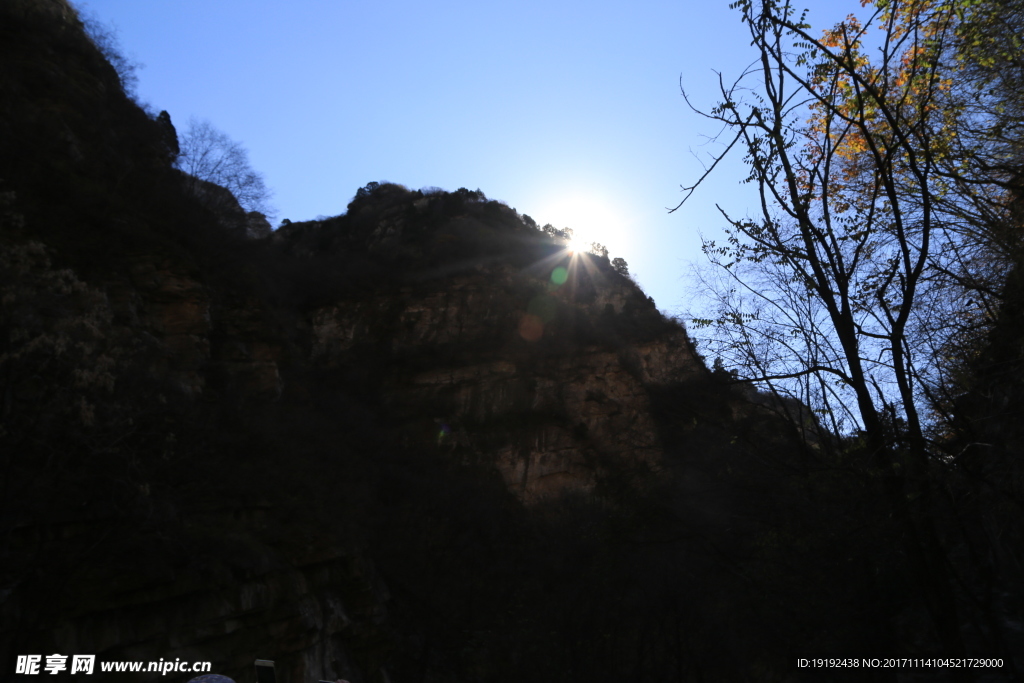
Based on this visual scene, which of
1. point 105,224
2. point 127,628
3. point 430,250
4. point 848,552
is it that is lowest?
point 127,628

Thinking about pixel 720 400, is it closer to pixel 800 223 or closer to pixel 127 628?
pixel 800 223

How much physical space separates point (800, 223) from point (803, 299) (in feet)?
5.13

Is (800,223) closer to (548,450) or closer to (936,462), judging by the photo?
(936,462)

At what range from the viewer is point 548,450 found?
1458 inches

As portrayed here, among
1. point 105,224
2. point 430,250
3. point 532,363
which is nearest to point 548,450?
point 532,363

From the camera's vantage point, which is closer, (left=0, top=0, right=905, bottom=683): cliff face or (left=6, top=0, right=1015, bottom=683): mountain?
(left=6, top=0, right=1015, bottom=683): mountain

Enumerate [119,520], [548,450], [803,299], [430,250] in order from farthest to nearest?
[430,250] < [548,450] < [119,520] < [803,299]

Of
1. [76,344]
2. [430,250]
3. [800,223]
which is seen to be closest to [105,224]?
[76,344]

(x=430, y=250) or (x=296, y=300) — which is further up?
(x=430, y=250)

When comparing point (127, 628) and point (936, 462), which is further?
point (127, 628)

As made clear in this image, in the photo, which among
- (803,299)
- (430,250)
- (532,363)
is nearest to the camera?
(803,299)

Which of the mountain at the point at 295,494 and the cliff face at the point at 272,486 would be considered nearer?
the mountain at the point at 295,494

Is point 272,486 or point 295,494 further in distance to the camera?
point 295,494

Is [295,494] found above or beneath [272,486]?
beneath
